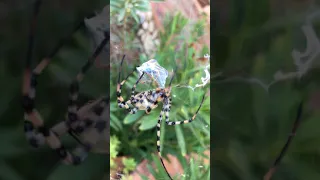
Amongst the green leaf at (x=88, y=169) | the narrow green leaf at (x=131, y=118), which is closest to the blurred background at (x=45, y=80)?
the green leaf at (x=88, y=169)

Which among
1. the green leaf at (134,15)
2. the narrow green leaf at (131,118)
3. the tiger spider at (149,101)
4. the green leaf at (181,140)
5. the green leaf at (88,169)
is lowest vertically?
the green leaf at (88,169)

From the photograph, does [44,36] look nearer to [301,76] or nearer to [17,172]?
[17,172]

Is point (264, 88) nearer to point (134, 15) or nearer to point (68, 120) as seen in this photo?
point (134, 15)

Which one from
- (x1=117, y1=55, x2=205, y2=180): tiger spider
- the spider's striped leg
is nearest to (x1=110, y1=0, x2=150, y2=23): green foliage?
(x1=117, y1=55, x2=205, y2=180): tiger spider

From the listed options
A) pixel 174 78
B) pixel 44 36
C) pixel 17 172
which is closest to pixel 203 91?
pixel 174 78

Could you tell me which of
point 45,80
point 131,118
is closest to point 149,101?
point 131,118

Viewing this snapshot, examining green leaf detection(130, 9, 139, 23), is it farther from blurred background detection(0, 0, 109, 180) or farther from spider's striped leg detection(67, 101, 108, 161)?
spider's striped leg detection(67, 101, 108, 161)

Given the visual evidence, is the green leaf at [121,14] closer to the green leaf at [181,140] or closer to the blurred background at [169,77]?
the blurred background at [169,77]

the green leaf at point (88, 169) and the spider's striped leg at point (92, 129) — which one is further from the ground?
the spider's striped leg at point (92, 129)
